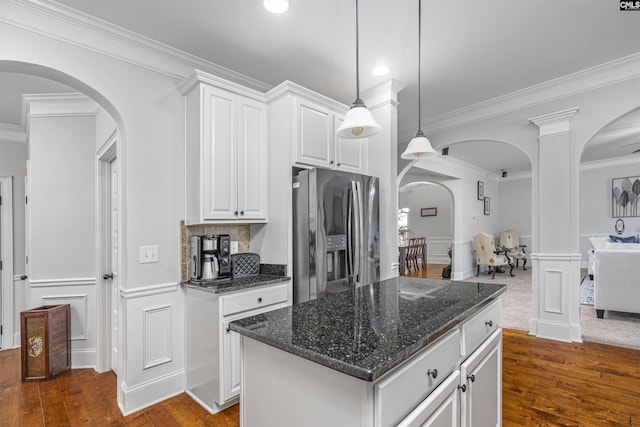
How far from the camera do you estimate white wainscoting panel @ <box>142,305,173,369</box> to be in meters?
2.31

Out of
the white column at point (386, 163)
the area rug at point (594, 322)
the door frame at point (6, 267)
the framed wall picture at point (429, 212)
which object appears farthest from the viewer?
the framed wall picture at point (429, 212)

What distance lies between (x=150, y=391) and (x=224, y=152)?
6.05 ft

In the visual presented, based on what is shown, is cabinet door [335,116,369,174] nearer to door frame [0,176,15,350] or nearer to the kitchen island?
the kitchen island

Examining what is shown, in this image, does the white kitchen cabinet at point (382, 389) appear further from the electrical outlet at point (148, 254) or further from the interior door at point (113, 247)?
the interior door at point (113, 247)

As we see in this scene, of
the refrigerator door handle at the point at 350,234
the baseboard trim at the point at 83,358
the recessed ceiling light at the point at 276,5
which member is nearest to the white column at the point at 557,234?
the refrigerator door handle at the point at 350,234

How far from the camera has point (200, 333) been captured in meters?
2.32

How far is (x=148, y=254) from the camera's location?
237 centimetres

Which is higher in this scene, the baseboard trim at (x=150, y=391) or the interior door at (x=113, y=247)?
the interior door at (x=113, y=247)

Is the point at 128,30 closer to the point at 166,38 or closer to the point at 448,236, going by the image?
the point at 166,38

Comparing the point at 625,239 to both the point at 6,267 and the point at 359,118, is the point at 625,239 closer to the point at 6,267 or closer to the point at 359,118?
the point at 359,118

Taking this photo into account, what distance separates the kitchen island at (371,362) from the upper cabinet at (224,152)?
1249 millimetres

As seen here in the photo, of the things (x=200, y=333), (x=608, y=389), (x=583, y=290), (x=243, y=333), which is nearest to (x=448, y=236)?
(x=583, y=290)

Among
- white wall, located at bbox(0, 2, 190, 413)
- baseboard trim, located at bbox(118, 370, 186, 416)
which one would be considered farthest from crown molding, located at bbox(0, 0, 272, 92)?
baseboard trim, located at bbox(118, 370, 186, 416)

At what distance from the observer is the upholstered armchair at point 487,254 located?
7246 millimetres
